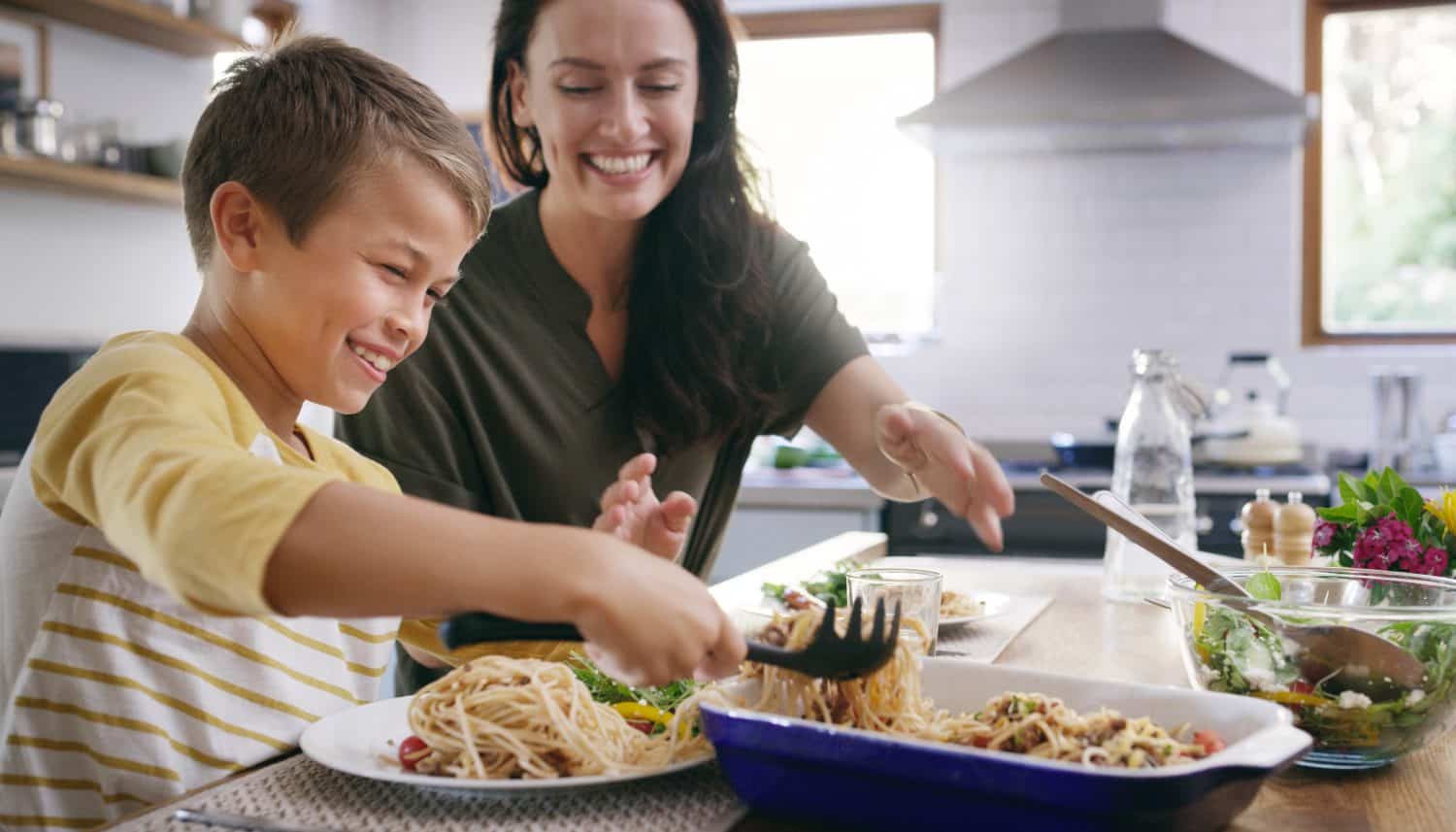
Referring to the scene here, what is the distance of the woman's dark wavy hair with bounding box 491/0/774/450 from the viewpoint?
1766mm

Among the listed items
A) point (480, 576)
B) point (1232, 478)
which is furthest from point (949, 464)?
point (1232, 478)

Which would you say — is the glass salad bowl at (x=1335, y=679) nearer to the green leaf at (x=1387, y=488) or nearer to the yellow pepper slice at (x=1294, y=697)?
the yellow pepper slice at (x=1294, y=697)

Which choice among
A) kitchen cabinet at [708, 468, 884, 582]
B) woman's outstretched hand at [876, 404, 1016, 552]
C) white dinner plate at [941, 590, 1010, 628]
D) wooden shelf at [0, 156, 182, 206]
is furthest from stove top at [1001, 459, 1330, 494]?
wooden shelf at [0, 156, 182, 206]

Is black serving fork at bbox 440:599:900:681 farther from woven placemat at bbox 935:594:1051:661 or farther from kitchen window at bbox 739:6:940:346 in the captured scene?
kitchen window at bbox 739:6:940:346

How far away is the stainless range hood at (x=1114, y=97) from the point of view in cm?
358

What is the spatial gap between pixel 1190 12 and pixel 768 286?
2935 mm

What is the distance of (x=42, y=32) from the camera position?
135 inches

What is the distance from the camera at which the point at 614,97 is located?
1.63m

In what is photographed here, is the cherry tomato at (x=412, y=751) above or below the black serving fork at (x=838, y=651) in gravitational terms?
below

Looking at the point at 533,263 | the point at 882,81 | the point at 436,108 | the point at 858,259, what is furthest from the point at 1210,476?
the point at 436,108

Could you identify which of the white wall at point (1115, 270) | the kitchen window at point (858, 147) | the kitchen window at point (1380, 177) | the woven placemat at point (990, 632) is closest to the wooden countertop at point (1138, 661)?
the woven placemat at point (990, 632)

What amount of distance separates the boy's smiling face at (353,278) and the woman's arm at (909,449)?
1.50 ft

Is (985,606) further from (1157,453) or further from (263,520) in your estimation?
(263,520)

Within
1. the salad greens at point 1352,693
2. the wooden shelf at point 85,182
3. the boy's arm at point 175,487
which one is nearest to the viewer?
the boy's arm at point 175,487
